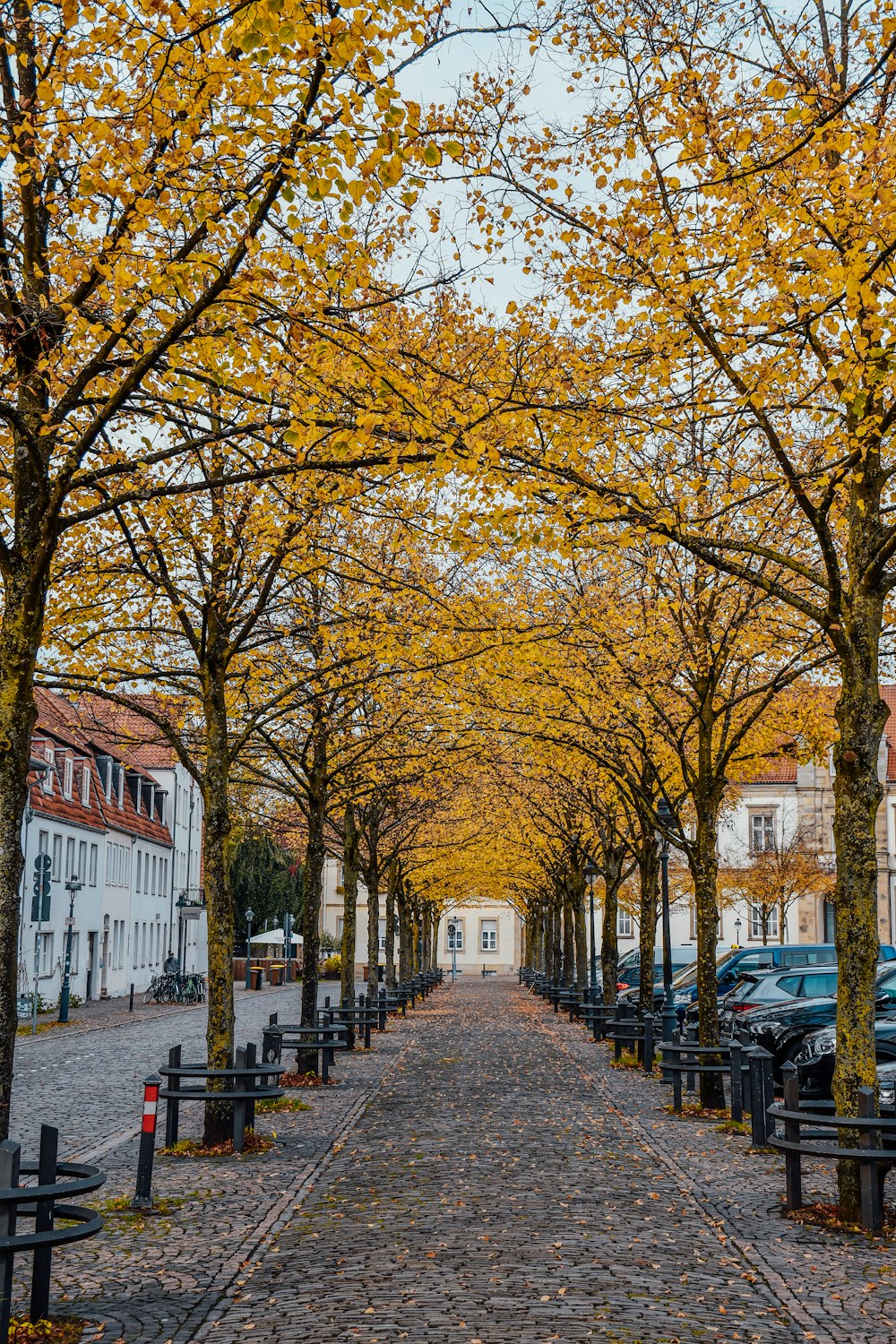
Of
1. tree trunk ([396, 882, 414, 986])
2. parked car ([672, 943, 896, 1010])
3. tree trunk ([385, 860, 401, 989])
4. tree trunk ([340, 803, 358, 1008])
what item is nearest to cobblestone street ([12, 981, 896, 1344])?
tree trunk ([340, 803, 358, 1008])

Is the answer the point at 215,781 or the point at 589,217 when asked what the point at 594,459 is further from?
the point at 215,781

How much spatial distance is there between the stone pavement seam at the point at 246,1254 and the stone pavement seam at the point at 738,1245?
115 inches

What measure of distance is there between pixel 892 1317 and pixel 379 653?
8.94 metres

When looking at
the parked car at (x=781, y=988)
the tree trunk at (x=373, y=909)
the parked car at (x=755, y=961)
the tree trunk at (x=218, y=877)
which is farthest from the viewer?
the tree trunk at (x=373, y=909)

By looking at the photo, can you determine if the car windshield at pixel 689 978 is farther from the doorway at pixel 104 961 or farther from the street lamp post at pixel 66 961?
the doorway at pixel 104 961

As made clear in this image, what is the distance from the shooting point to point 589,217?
10.7 metres

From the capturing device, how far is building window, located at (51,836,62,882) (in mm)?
39656

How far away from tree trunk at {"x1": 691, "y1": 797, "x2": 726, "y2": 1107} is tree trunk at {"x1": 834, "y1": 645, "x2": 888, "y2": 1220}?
5.66 meters

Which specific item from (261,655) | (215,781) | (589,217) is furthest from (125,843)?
(589,217)

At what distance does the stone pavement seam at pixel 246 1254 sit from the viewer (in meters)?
7.00

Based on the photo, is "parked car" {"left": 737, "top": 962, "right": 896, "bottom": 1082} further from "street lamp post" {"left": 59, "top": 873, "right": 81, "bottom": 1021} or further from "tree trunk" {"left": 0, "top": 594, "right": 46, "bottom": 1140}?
"street lamp post" {"left": 59, "top": 873, "right": 81, "bottom": 1021}

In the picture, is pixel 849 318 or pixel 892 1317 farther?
→ pixel 849 318

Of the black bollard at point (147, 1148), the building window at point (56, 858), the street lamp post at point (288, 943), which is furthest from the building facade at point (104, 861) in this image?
the black bollard at point (147, 1148)

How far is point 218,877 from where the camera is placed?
44.3 ft
